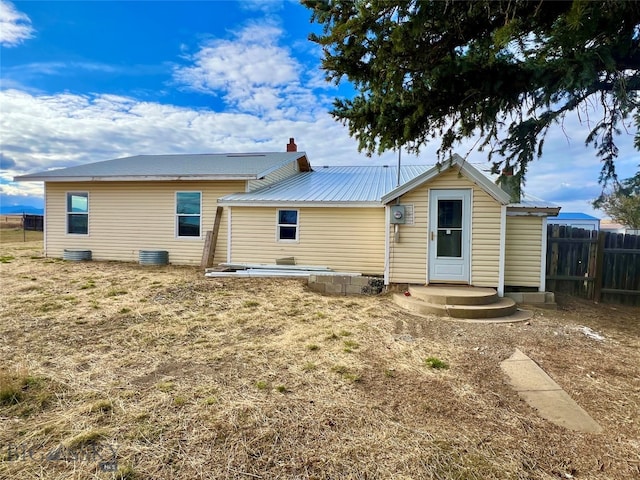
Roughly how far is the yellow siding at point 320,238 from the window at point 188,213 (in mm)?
1892

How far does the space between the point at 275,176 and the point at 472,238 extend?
742cm

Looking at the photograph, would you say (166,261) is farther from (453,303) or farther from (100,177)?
(453,303)

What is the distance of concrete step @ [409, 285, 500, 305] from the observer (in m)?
6.68

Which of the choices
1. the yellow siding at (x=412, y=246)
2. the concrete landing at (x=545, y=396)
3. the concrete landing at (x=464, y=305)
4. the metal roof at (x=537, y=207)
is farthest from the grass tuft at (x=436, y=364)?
the metal roof at (x=537, y=207)

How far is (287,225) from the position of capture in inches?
391

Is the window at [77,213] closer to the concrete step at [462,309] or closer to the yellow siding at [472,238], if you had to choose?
the yellow siding at [472,238]

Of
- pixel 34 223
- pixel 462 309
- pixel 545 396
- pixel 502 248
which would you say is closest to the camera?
→ pixel 545 396

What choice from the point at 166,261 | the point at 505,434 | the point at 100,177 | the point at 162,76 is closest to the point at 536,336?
the point at 505,434

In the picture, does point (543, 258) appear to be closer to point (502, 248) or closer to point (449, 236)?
point (502, 248)

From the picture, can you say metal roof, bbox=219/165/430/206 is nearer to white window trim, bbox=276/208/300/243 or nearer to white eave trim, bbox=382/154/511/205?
white window trim, bbox=276/208/300/243

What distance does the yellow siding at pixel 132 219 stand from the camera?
442 inches

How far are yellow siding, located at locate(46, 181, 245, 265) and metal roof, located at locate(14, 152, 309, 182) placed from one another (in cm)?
41

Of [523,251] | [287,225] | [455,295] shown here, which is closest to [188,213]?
[287,225]

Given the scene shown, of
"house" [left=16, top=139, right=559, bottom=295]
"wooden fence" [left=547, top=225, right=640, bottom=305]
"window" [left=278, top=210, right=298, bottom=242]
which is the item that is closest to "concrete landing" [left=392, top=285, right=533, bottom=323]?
"house" [left=16, top=139, right=559, bottom=295]
